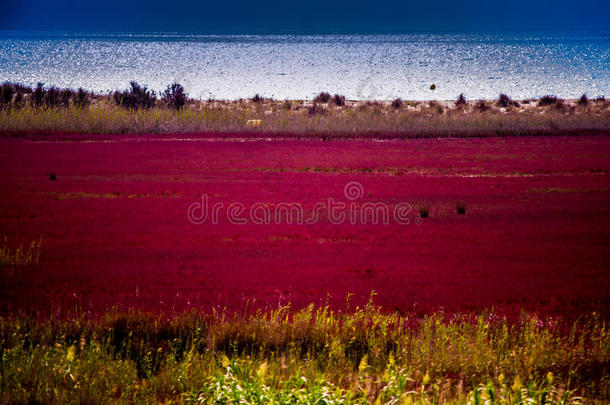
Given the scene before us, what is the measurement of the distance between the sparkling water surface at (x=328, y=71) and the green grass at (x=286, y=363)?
4124 centimetres

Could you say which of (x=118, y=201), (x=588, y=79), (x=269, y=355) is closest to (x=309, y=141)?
(x=118, y=201)

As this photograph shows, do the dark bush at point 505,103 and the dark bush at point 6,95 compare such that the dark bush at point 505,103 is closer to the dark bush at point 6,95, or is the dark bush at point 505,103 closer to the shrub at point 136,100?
the shrub at point 136,100

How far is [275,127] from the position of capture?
27891 mm

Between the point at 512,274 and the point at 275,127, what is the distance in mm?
18642

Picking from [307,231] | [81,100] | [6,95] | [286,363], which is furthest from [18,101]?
[286,363]

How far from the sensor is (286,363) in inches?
252

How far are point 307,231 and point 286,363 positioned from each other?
6.72 meters

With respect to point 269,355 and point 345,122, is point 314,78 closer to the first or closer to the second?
point 345,122

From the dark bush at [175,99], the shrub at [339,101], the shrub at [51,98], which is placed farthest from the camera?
the shrub at [339,101]

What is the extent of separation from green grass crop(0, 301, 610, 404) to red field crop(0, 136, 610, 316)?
1.50m

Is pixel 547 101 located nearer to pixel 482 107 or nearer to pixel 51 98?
pixel 482 107

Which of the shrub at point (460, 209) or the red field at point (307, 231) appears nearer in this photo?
the red field at point (307, 231)

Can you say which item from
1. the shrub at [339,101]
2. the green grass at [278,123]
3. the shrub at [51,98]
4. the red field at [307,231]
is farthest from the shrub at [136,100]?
the shrub at [339,101]

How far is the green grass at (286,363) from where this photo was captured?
5223mm
